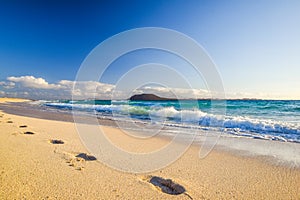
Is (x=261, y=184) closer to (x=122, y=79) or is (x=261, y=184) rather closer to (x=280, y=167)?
(x=280, y=167)

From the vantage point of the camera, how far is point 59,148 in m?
3.98

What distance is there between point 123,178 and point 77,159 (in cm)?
110

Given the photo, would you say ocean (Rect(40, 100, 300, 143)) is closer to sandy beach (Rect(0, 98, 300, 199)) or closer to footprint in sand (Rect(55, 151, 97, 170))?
sandy beach (Rect(0, 98, 300, 199))

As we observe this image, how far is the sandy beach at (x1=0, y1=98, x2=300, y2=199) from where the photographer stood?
218cm

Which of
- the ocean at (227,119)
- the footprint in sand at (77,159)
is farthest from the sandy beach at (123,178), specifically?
the ocean at (227,119)

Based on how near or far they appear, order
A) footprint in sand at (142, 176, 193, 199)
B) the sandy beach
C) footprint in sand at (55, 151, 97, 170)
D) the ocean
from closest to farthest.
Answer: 1. the sandy beach
2. footprint in sand at (142, 176, 193, 199)
3. footprint in sand at (55, 151, 97, 170)
4. the ocean

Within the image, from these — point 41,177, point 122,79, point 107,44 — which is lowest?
point 41,177

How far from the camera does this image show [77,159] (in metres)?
3.30

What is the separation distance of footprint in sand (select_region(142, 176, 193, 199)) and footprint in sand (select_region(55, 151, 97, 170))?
104cm

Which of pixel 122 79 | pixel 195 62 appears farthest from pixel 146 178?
pixel 122 79

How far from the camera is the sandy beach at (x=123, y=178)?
85.7 inches

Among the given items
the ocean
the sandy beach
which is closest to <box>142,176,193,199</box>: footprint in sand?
the sandy beach

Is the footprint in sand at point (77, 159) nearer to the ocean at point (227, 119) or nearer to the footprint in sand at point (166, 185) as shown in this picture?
the footprint in sand at point (166, 185)

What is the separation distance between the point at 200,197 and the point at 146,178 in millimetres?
810
